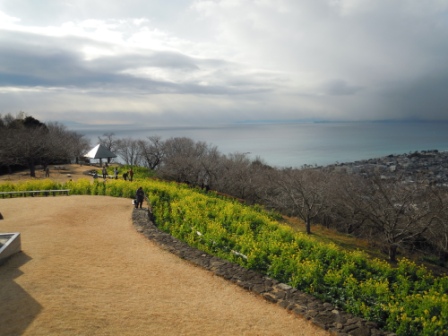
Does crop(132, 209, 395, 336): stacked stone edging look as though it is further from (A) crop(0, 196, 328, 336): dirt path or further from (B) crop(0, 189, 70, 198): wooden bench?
(B) crop(0, 189, 70, 198): wooden bench

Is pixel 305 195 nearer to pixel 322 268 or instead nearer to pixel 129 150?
pixel 322 268

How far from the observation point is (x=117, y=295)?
25.7 ft

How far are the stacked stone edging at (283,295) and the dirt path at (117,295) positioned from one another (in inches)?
8.6

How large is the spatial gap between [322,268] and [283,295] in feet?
7.50

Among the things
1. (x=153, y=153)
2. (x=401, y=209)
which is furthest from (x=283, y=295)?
(x=153, y=153)

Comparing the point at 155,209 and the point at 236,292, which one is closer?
the point at 236,292

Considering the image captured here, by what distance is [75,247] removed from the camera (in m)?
11.0

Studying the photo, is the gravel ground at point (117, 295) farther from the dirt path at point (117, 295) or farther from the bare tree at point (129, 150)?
the bare tree at point (129, 150)

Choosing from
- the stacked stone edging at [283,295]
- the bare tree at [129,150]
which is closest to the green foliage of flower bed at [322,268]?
the stacked stone edging at [283,295]

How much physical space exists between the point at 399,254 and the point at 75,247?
66.1 feet

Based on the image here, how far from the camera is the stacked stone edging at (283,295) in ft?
23.1

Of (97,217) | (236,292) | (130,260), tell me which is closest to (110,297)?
(130,260)

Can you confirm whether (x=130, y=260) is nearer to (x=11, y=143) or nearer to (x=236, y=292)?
(x=236, y=292)

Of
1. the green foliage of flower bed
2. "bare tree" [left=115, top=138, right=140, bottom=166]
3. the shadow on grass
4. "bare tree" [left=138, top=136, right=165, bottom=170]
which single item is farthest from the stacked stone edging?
"bare tree" [left=115, top=138, right=140, bottom=166]
